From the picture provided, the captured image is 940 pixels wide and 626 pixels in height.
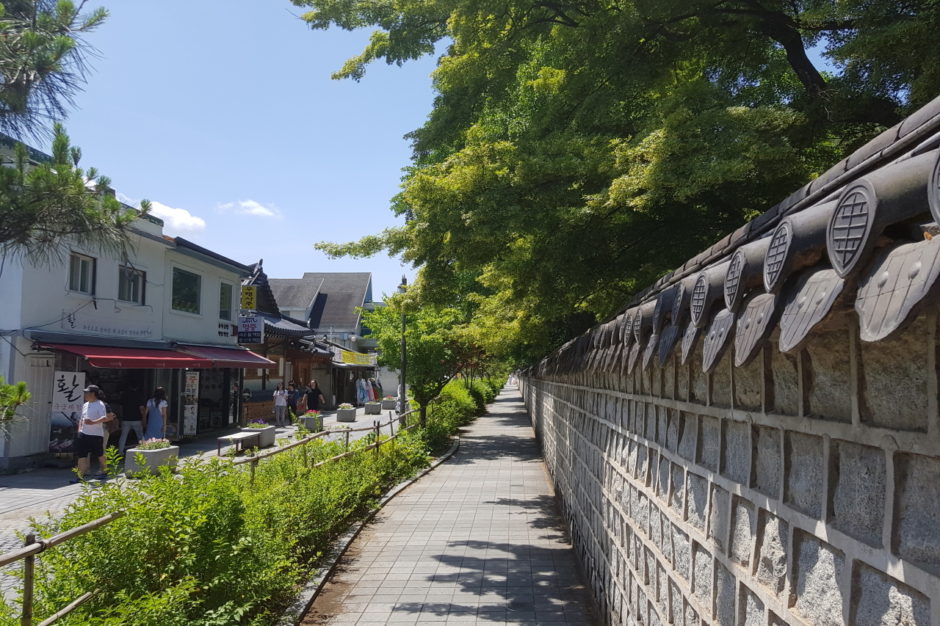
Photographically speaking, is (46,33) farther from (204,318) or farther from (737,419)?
(204,318)

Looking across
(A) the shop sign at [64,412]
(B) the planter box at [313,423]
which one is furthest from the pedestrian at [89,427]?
(B) the planter box at [313,423]

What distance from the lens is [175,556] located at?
423 cm

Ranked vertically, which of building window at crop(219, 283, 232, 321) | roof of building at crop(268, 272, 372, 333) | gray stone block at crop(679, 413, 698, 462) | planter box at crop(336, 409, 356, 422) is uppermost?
roof of building at crop(268, 272, 372, 333)

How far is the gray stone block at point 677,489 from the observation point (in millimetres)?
3002

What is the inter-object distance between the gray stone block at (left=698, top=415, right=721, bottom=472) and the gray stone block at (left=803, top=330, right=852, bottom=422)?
781mm

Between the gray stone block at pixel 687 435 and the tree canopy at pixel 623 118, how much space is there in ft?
10.9

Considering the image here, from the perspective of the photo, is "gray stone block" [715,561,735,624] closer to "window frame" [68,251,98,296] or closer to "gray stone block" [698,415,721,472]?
"gray stone block" [698,415,721,472]

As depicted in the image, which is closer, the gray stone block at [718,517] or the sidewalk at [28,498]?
the gray stone block at [718,517]

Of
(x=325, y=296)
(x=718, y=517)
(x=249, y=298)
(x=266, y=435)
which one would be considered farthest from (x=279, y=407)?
(x=325, y=296)

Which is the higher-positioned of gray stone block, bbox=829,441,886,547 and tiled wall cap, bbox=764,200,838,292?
tiled wall cap, bbox=764,200,838,292

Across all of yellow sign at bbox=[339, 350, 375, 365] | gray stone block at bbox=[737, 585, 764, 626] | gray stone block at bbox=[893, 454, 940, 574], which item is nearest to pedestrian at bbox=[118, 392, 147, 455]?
gray stone block at bbox=[737, 585, 764, 626]

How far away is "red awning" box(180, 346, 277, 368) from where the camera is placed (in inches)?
752

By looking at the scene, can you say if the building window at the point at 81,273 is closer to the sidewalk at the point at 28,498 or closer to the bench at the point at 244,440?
the sidewalk at the point at 28,498

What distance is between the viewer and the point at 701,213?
300 inches
